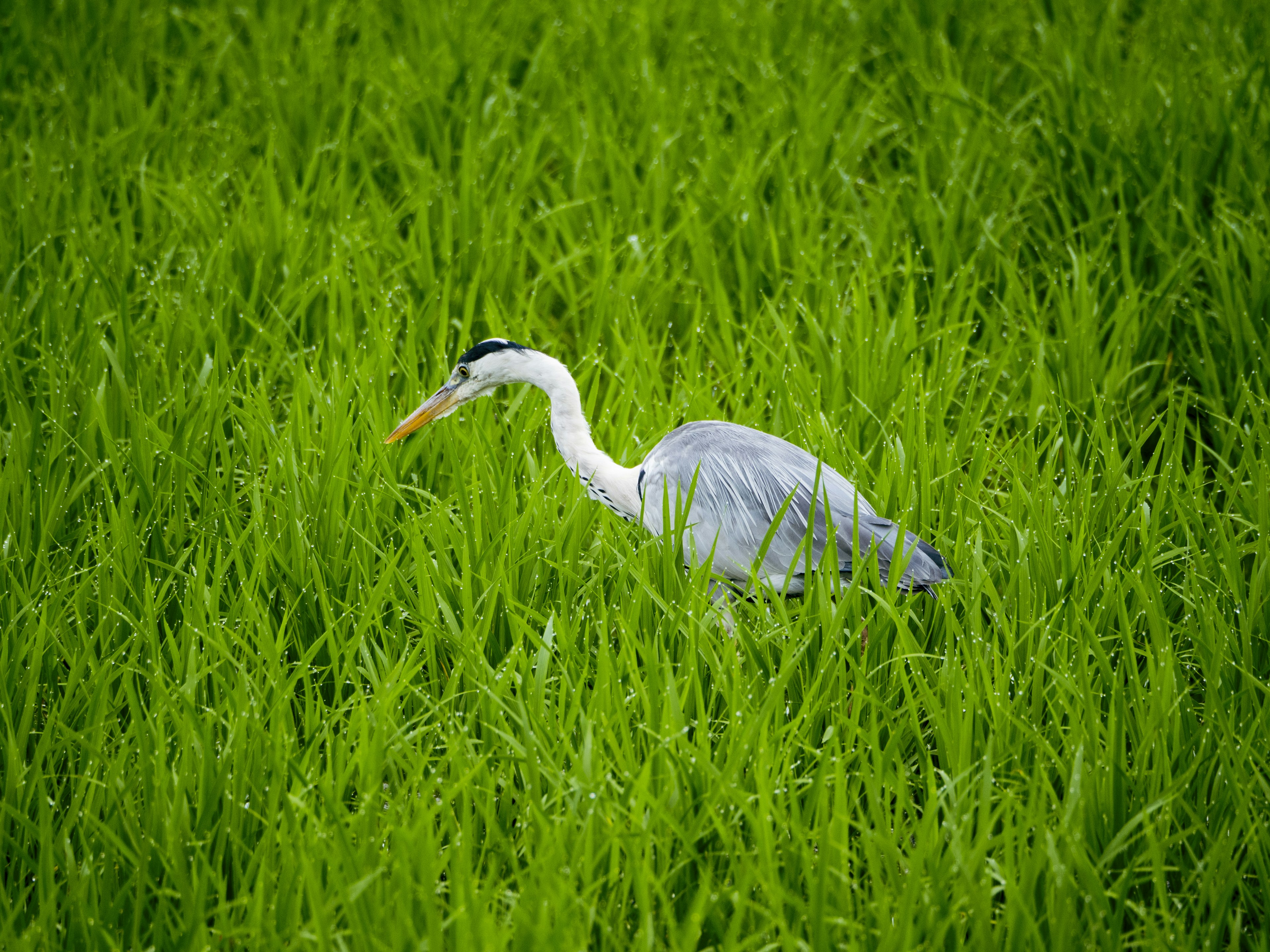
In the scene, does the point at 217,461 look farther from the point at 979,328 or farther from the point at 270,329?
the point at 979,328

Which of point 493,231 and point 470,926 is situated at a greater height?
point 493,231

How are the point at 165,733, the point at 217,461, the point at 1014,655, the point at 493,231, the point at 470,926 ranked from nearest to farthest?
the point at 470,926 < the point at 165,733 < the point at 1014,655 < the point at 217,461 < the point at 493,231

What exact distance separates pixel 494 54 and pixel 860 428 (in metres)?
3.24

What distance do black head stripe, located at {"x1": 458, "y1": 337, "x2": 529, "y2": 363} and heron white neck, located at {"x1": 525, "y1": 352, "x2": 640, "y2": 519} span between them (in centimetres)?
4

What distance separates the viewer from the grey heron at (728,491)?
2.50m

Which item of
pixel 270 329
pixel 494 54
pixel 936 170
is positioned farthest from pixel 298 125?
pixel 936 170

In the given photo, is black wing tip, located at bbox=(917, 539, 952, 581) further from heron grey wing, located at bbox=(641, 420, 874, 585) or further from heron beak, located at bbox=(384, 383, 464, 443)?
heron beak, located at bbox=(384, 383, 464, 443)

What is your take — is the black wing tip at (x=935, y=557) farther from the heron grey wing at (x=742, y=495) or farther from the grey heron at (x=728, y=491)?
the heron grey wing at (x=742, y=495)

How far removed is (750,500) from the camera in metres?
2.68

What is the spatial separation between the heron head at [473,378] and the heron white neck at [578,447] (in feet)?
0.14

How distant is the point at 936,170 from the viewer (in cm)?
454

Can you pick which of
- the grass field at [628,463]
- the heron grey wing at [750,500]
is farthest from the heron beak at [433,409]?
the heron grey wing at [750,500]

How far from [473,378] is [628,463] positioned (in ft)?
1.70

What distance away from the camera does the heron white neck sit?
283 centimetres
